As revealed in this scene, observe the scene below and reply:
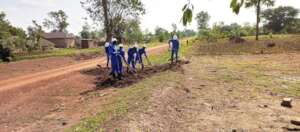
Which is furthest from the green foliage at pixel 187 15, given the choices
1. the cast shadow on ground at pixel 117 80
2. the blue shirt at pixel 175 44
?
the blue shirt at pixel 175 44

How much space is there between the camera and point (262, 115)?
9711 millimetres

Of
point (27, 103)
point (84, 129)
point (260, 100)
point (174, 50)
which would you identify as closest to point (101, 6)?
point (174, 50)

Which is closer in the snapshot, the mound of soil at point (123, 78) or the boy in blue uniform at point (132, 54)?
the mound of soil at point (123, 78)

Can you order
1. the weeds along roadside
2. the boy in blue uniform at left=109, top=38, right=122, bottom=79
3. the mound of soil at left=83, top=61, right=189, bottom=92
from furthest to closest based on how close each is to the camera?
the mound of soil at left=83, top=61, right=189, bottom=92
the boy in blue uniform at left=109, top=38, right=122, bottom=79
the weeds along roadside

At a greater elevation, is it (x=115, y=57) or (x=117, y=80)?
(x=115, y=57)

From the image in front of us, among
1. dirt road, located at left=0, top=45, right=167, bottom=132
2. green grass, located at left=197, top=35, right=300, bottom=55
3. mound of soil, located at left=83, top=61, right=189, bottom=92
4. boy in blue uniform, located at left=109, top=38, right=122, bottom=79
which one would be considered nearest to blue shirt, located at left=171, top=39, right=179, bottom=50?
mound of soil, located at left=83, top=61, right=189, bottom=92

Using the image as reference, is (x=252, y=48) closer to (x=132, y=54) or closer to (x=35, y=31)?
(x=132, y=54)

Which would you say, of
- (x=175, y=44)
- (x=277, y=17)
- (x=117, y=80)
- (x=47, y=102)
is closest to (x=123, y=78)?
(x=117, y=80)

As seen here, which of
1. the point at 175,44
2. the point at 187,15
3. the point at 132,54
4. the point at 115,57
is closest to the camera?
the point at 187,15

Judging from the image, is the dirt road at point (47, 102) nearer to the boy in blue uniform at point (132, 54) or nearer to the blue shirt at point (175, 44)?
the boy in blue uniform at point (132, 54)

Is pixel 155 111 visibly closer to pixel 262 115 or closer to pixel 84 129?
pixel 84 129

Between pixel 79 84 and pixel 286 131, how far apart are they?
9.44 meters

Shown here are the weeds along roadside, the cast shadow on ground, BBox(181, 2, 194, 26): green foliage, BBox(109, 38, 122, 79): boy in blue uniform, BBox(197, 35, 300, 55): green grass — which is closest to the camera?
BBox(181, 2, 194, 26): green foliage

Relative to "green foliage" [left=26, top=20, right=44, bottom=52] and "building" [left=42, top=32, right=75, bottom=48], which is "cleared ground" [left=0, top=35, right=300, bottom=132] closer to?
"green foliage" [left=26, top=20, right=44, bottom=52]
